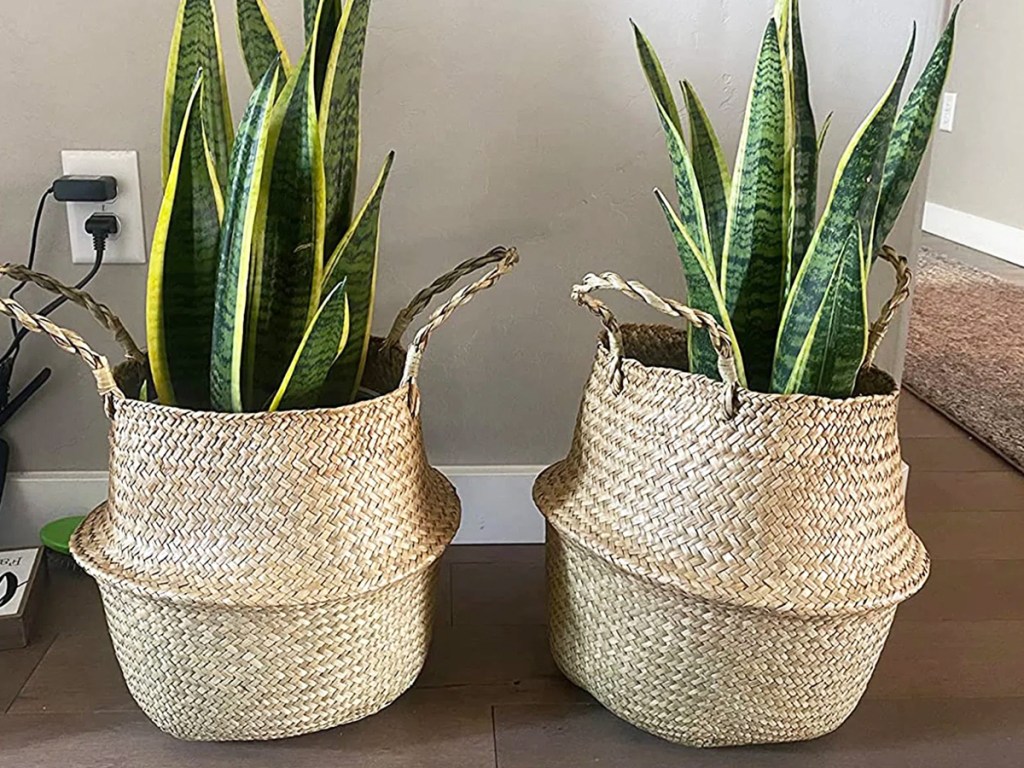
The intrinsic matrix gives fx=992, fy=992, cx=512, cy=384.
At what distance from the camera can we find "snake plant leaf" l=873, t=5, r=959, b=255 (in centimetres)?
77

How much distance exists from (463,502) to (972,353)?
139 cm

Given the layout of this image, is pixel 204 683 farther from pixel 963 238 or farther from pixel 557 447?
pixel 963 238

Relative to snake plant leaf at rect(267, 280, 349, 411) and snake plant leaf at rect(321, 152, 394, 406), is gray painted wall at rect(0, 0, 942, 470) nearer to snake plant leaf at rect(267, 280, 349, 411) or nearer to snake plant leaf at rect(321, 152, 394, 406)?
snake plant leaf at rect(321, 152, 394, 406)

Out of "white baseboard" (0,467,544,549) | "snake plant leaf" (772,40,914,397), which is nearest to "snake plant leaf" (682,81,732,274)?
"snake plant leaf" (772,40,914,397)

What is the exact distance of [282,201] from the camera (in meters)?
0.82

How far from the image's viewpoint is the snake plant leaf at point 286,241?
771 mm

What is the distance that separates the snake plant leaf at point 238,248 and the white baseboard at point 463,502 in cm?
46

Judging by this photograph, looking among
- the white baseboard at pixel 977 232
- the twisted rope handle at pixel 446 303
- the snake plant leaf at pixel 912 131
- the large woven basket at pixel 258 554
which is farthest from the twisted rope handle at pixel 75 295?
the white baseboard at pixel 977 232

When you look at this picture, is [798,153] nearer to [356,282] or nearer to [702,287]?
[702,287]

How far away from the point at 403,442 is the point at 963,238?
316 centimetres

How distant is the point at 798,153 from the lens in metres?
0.84

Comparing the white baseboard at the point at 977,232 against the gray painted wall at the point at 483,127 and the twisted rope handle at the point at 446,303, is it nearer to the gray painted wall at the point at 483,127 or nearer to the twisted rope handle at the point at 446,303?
the gray painted wall at the point at 483,127

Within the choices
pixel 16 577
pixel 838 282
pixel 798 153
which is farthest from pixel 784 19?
pixel 16 577

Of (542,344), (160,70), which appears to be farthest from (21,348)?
(542,344)
